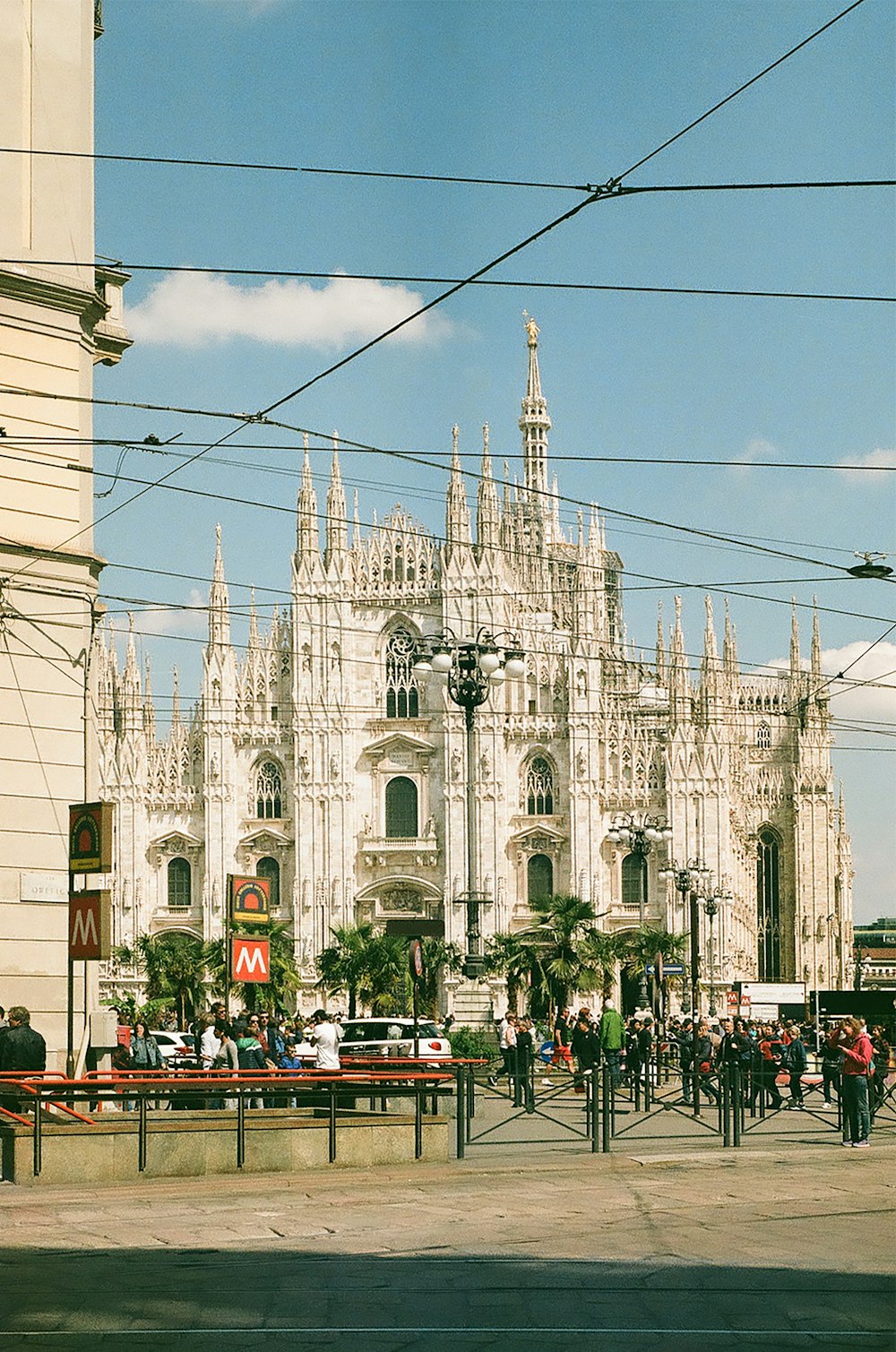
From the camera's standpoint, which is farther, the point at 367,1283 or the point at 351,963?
the point at 351,963

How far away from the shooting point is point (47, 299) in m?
17.1

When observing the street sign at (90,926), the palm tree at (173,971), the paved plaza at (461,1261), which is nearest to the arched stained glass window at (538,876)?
the palm tree at (173,971)

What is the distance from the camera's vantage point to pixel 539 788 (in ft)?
207

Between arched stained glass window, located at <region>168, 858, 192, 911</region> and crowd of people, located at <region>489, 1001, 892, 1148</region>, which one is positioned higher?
arched stained glass window, located at <region>168, 858, 192, 911</region>

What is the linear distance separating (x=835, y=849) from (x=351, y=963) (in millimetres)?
52420

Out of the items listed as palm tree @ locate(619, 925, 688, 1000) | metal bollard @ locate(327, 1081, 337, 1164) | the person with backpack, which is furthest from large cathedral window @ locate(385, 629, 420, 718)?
metal bollard @ locate(327, 1081, 337, 1164)

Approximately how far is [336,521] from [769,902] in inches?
1154

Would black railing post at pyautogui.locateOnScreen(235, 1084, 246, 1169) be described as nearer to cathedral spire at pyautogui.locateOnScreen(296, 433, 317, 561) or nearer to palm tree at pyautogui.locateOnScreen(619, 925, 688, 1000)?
palm tree at pyautogui.locateOnScreen(619, 925, 688, 1000)

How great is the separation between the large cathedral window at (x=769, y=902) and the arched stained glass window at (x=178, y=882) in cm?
2732

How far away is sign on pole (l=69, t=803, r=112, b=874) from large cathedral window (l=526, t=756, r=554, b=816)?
47.2 m

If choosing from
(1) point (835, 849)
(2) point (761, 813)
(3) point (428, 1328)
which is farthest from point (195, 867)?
(3) point (428, 1328)

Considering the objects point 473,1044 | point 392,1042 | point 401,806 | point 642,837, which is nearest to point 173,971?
point 401,806

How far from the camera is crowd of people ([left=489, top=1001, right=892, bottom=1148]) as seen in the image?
56.1 ft

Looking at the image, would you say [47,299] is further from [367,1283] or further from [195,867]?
[195,867]
